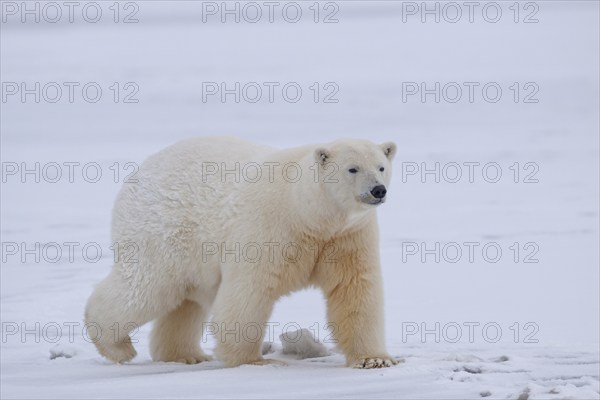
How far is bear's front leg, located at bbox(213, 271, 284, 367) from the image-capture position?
6.42 m

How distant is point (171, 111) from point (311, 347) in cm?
1628

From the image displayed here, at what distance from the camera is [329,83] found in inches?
1009

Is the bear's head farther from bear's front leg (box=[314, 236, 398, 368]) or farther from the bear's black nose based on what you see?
→ bear's front leg (box=[314, 236, 398, 368])

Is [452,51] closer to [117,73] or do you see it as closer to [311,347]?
[117,73]

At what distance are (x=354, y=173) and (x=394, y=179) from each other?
A: 31.3ft

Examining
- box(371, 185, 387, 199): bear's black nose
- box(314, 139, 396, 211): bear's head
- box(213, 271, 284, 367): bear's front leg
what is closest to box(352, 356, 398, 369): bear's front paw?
box(213, 271, 284, 367): bear's front leg

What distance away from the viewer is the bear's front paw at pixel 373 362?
6.31 m

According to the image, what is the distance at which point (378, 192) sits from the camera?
5973mm

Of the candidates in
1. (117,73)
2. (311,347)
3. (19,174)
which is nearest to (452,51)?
(117,73)

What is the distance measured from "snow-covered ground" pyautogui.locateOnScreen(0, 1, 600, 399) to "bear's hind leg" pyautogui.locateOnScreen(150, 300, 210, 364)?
0.45 feet

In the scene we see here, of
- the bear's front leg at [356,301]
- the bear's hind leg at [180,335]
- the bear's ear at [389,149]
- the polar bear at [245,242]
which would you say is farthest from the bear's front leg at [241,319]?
the bear's ear at [389,149]

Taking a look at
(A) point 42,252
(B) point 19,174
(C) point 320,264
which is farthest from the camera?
(B) point 19,174

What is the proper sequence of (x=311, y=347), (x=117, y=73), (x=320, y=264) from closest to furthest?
(x=320, y=264) < (x=311, y=347) < (x=117, y=73)

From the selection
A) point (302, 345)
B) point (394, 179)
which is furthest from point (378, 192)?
point (394, 179)
